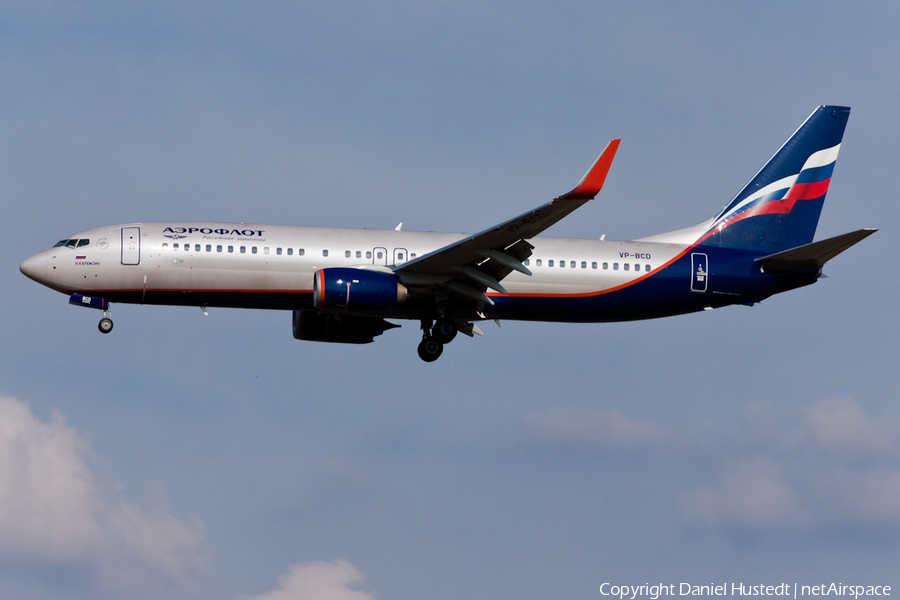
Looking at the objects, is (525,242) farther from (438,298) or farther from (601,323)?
(601,323)

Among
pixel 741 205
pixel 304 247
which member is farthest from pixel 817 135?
pixel 304 247

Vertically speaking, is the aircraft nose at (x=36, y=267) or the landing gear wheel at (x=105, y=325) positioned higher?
the aircraft nose at (x=36, y=267)

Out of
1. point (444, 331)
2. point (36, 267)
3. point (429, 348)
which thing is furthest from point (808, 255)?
point (36, 267)

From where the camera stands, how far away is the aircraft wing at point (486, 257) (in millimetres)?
33781

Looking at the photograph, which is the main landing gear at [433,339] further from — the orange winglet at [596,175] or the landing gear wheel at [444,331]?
the orange winglet at [596,175]

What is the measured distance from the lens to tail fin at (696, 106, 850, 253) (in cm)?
4309

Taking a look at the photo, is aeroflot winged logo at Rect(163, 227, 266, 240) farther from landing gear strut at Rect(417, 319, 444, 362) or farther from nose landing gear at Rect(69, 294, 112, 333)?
landing gear strut at Rect(417, 319, 444, 362)

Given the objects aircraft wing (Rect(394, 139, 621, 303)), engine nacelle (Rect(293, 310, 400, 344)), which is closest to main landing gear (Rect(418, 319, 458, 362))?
aircraft wing (Rect(394, 139, 621, 303))

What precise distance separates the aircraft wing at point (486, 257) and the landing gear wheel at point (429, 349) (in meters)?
2.87

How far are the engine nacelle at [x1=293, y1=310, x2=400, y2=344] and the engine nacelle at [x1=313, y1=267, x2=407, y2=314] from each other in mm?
5576

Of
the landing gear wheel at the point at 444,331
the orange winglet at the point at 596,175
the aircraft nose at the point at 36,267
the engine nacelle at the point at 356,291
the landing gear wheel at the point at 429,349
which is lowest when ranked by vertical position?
the landing gear wheel at the point at 429,349

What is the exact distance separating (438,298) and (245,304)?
6520mm

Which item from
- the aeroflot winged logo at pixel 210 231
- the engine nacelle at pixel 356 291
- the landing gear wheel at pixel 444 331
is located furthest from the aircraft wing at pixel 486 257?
the aeroflot winged logo at pixel 210 231

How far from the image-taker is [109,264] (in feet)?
123
